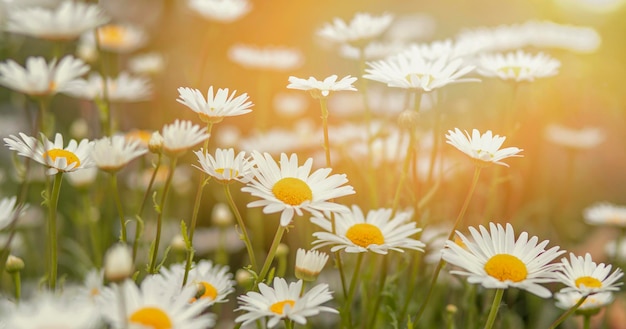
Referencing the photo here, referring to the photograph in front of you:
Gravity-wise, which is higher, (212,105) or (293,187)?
(212,105)

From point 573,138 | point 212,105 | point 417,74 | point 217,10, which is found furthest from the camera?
point 573,138

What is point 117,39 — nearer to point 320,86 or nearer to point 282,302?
point 320,86

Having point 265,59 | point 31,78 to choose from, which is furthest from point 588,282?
point 265,59

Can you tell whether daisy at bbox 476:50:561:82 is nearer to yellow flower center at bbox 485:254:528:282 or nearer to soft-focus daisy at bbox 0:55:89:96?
yellow flower center at bbox 485:254:528:282

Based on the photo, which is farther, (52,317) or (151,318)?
(151,318)

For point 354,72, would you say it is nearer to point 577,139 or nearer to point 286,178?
point 577,139

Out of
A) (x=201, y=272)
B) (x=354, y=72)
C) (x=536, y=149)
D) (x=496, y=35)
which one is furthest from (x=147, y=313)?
(x=354, y=72)

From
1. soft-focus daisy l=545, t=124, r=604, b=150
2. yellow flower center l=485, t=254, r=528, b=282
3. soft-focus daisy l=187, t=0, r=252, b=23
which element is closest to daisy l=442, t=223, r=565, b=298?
yellow flower center l=485, t=254, r=528, b=282
